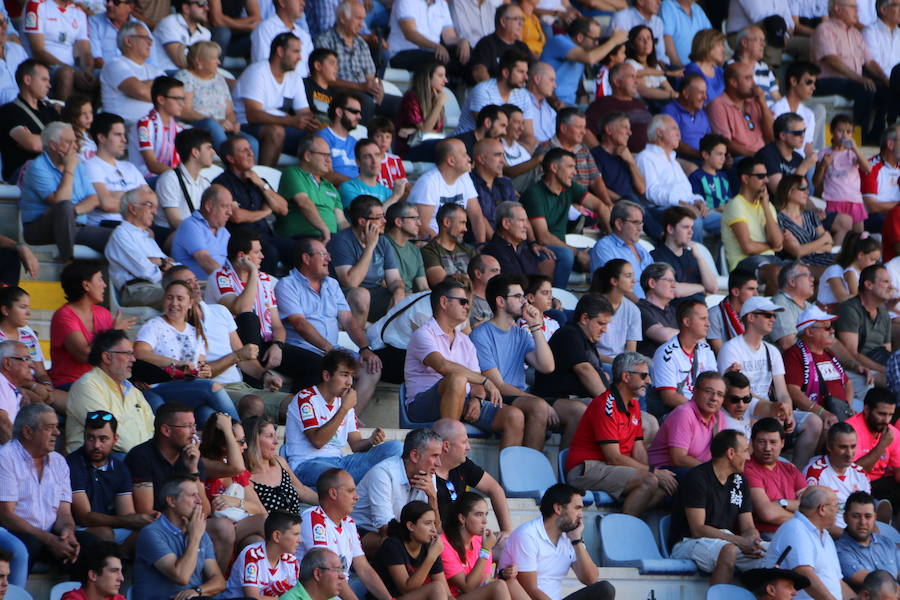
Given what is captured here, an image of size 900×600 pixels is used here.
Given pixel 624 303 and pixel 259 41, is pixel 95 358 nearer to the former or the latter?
pixel 624 303

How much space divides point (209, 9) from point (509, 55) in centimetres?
219

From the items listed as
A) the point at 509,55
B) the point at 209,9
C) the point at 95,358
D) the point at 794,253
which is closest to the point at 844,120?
the point at 794,253

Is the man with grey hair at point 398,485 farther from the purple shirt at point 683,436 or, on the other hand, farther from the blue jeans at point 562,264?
the blue jeans at point 562,264

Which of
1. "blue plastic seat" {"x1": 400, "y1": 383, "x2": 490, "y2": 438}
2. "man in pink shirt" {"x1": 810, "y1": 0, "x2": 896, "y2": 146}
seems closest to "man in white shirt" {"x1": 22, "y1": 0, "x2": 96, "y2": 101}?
"blue plastic seat" {"x1": 400, "y1": 383, "x2": 490, "y2": 438}

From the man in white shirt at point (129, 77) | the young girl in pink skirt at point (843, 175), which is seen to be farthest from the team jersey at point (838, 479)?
the man in white shirt at point (129, 77)

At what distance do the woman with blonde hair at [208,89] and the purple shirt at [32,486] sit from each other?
4094mm

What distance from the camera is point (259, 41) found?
1266 cm

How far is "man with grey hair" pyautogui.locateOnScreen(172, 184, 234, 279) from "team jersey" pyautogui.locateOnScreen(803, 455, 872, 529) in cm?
350

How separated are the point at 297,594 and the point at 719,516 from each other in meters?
2.64

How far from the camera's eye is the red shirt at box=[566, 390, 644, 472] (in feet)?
30.5

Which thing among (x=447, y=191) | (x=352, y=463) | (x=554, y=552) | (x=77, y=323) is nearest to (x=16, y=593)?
(x=77, y=323)

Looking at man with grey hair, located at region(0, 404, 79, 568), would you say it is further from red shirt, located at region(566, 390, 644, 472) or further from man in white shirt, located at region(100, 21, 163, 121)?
man in white shirt, located at region(100, 21, 163, 121)

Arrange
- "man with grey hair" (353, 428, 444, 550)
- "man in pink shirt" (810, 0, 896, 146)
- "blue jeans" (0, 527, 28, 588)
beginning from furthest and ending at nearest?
"man in pink shirt" (810, 0, 896, 146), "man with grey hair" (353, 428, 444, 550), "blue jeans" (0, 527, 28, 588)

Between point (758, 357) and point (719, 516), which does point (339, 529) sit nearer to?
point (719, 516)
